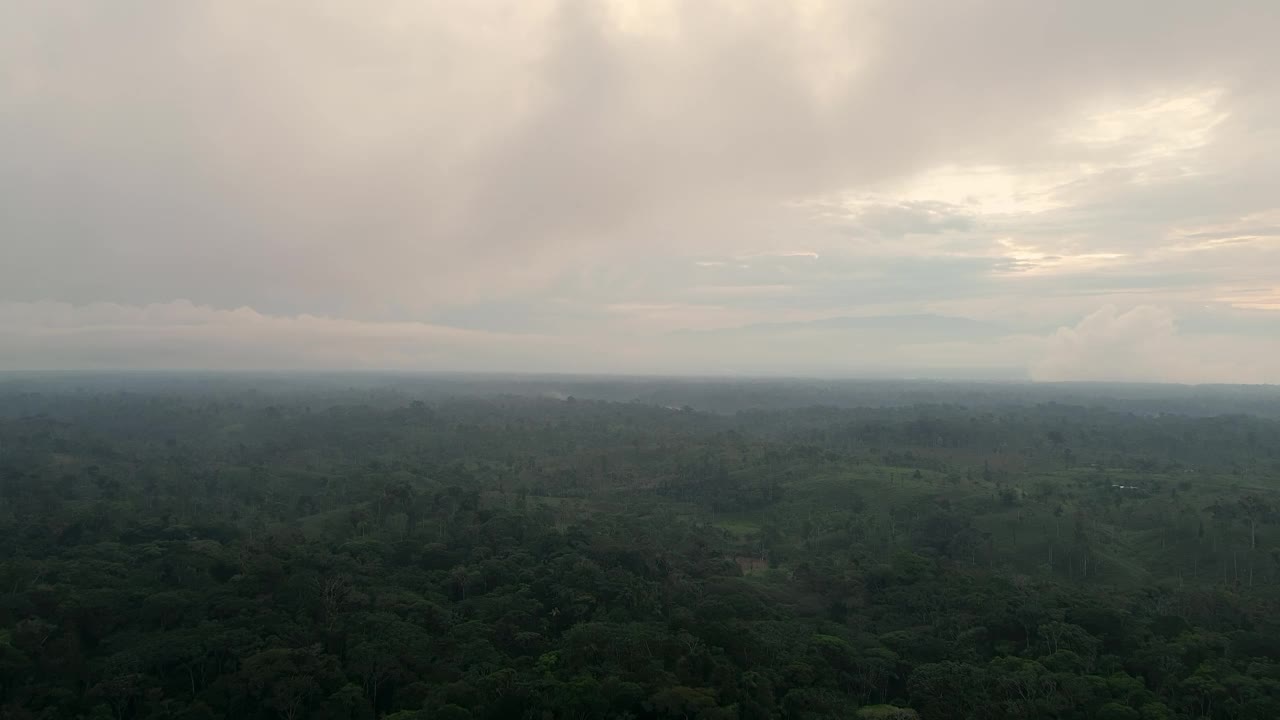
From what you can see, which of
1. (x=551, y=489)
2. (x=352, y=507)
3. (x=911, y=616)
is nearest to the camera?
(x=911, y=616)

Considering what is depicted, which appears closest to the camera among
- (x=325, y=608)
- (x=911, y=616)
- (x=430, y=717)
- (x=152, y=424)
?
(x=430, y=717)

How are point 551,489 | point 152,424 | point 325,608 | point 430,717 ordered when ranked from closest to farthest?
1. point 430,717
2. point 325,608
3. point 551,489
4. point 152,424

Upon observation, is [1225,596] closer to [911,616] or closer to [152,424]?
[911,616]

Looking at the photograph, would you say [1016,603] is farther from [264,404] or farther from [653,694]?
[264,404]

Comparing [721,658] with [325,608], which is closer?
[721,658]

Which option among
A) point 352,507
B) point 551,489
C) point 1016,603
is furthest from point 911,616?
point 551,489

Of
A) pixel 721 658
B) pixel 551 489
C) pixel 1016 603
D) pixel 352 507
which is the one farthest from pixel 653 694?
pixel 551 489

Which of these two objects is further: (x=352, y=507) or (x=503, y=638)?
(x=352, y=507)
